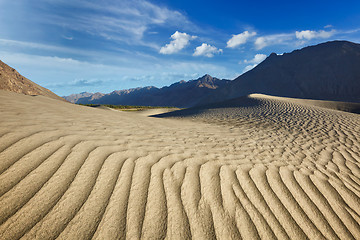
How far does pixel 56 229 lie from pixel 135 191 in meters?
0.61

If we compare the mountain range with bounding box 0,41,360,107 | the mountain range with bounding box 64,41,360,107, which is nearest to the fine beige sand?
the mountain range with bounding box 0,41,360,107

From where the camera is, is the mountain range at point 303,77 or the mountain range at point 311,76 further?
the mountain range at point 311,76

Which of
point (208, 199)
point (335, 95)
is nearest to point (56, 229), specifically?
point (208, 199)

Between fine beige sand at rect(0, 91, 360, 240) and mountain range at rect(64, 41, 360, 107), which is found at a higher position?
mountain range at rect(64, 41, 360, 107)

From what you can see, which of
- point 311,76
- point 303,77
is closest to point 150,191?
point 311,76

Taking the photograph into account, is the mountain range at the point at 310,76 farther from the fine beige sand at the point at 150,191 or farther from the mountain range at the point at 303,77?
the fine beige sand at the point at 150,191

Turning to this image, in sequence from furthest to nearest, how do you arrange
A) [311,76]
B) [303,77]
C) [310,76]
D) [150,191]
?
[303,77]
[310,76]
[311,76]
[150,191]

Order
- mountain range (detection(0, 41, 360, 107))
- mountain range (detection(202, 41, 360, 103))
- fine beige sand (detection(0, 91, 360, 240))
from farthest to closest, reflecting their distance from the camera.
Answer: mountain range (detection(202, 41, 360, 103)) < mountain range (detection(0, 41, 360, 107)) < fine beige sand (detection(0, 91, 360, 240))

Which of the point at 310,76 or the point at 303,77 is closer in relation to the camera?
the point at 310,76

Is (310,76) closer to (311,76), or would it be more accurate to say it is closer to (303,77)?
(311,76)

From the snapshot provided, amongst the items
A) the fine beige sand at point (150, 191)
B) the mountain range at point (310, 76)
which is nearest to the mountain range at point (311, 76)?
the mountain range at point (310, 76)

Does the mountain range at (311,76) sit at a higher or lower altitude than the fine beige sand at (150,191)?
higher

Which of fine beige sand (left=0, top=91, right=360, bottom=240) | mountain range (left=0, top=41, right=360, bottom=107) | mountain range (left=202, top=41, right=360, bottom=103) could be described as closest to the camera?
fine beige sand (left=0, top=91, right=360, bottom=240)

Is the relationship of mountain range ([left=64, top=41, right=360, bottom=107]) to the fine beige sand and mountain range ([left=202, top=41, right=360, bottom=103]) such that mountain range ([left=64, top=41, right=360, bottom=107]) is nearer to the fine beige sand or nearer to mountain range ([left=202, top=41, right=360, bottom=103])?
mountain range ([left=202, top=41, right=360, bottom=103])
